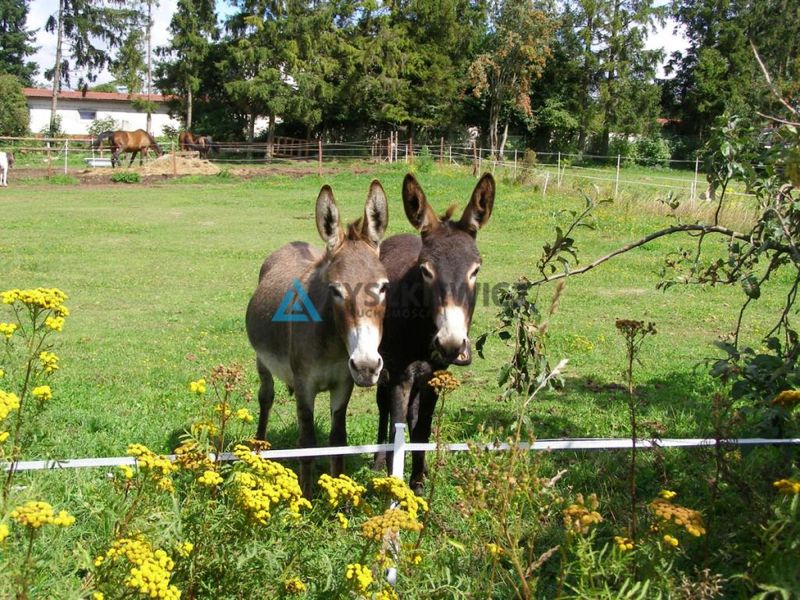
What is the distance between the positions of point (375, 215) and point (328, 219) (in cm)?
31

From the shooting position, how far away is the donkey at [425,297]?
3.90 m

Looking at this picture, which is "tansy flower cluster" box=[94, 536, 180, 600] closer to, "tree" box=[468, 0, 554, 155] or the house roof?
"tree" box=[468, 0, 554, 155]

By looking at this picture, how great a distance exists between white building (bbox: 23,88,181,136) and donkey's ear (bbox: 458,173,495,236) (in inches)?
2100

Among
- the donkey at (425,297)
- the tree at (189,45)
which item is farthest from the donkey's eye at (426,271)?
the tree at (189,45)

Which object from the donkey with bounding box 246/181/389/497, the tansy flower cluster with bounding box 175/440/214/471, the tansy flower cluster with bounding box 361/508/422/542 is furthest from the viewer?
the donkey with bounding box 246/181/389/497

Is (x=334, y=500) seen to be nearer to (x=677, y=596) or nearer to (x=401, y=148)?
(x=677, y=596)

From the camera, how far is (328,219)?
4.10 m

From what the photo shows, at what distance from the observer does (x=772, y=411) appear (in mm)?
3293

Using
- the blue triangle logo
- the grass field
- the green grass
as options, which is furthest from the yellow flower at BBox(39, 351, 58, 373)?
the blue triangle logo

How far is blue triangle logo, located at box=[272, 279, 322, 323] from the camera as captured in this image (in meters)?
4.18

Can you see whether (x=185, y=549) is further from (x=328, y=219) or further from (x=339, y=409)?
(x=328, y=219)

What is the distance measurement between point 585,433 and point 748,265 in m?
1.96

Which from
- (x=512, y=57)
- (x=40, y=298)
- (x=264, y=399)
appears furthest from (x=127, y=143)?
(x=40, y=298)

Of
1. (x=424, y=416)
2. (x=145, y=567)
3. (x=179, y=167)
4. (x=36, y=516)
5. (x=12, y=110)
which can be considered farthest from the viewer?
(x=12, y=110)
